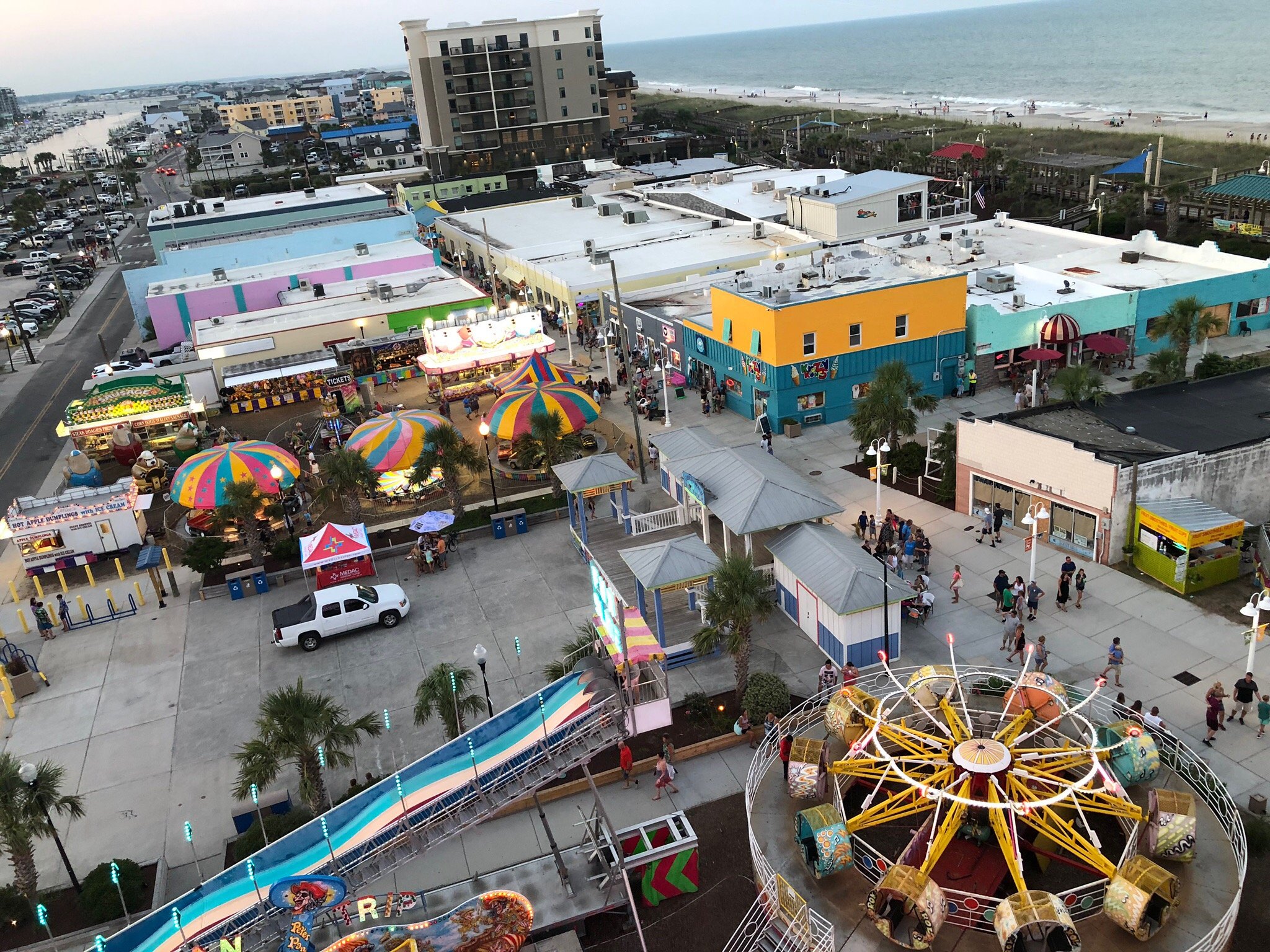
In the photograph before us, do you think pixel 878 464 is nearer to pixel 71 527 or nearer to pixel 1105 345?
pixel 1105 345

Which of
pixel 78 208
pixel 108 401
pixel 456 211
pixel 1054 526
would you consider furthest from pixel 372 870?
pixel 78 208

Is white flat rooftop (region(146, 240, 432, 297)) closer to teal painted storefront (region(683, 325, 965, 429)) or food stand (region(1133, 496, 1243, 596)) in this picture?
teal painted storefront (region(683, 325, 965, 429))

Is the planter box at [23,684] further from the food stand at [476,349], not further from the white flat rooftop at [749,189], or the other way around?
the white flat rooftop at [749,189]

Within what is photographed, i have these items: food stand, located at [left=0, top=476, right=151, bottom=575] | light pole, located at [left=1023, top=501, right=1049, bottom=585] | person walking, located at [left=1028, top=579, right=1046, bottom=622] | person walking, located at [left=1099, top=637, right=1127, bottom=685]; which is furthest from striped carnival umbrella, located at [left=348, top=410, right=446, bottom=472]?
person walking, located at [left=1099, top=637, right=1127, bottom=685]

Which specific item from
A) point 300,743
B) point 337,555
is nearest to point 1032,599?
point 300,743

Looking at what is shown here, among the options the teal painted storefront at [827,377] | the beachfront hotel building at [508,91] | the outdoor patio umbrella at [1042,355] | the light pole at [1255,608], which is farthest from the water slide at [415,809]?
the beachfront hotel building at [508,91]

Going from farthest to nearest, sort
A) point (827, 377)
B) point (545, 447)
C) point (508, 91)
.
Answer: point (508, 91) → point (827, 377) → point (545, 447)
